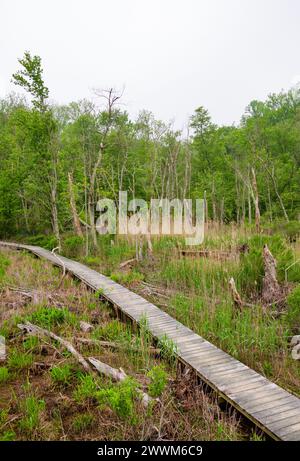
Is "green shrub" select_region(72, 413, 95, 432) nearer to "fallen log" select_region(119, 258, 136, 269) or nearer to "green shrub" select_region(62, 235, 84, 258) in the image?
"fallen log" select_region(119, 258, 136, 269)

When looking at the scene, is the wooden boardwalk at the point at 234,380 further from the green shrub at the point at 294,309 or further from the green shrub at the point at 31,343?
the green shrub at the point at 31,343

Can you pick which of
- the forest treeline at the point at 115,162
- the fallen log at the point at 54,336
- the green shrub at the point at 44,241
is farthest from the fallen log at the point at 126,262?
the green shrub at the point at 44,241

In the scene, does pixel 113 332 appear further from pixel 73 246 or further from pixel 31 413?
pixel 73 246

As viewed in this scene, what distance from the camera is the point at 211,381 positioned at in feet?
11.2

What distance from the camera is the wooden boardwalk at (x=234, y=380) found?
9.12 ft

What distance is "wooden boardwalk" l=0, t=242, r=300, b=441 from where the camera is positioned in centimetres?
278

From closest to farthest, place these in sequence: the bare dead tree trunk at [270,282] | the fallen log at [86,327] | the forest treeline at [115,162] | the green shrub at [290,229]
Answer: the fallen log at [86,327]
the bare dead tree trunk at [270,282]
the green shrub at [290,229]
the forest treeline at [115,162]

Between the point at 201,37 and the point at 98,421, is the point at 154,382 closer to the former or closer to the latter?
the point at 98,421

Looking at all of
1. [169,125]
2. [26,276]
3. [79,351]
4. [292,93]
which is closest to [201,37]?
[292,93]

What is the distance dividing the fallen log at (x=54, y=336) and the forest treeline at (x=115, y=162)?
6.87m

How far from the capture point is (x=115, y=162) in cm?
1722

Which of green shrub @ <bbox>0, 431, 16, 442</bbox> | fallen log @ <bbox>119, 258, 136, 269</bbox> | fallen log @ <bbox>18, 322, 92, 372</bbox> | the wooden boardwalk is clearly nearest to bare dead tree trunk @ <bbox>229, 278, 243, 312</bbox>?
the wooden boardwalk

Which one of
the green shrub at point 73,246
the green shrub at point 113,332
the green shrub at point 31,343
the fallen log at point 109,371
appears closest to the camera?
the fallen log at point 109,371

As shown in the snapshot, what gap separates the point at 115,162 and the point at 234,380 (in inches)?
588
